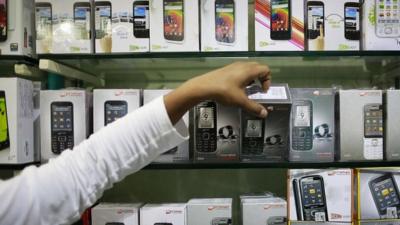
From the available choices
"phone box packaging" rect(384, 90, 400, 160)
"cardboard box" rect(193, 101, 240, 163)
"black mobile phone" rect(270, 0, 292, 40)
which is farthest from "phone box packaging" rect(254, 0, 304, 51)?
"phone box packaging" rect(384, 90, 400, 160)

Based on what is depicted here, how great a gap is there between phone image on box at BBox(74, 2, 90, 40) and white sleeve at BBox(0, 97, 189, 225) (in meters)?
0.67

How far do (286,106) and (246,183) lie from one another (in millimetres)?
525

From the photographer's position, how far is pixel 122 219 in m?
1.25

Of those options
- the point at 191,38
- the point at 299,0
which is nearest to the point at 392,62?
the point at 299,0

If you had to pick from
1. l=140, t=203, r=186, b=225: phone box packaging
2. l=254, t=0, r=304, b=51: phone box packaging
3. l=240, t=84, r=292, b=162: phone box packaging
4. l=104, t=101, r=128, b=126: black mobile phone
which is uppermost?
l=254, t=0, r=304, b=51: phone box packaging

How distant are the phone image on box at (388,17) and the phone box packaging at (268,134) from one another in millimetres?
376

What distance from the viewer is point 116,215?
125 centimetres

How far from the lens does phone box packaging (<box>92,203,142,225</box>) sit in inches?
49.0

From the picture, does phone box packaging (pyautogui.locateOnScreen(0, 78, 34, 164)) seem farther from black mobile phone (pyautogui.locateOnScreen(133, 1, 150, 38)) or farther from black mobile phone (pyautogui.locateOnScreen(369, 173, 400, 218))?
black mobile phone (pyautogui.locateOnScreen(369, 173, 400, 218))

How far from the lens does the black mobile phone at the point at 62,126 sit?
4.16 ft

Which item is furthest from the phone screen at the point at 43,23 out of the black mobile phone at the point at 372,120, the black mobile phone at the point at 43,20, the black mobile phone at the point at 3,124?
the black mobile phone at the point at 372,120

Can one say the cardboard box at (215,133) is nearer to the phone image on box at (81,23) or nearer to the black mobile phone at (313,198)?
the black mobile phone at (313,198)

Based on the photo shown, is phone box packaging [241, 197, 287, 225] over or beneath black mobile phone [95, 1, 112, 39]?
beneath

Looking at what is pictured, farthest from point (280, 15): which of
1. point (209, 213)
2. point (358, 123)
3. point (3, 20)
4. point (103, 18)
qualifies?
point (3, 20)
